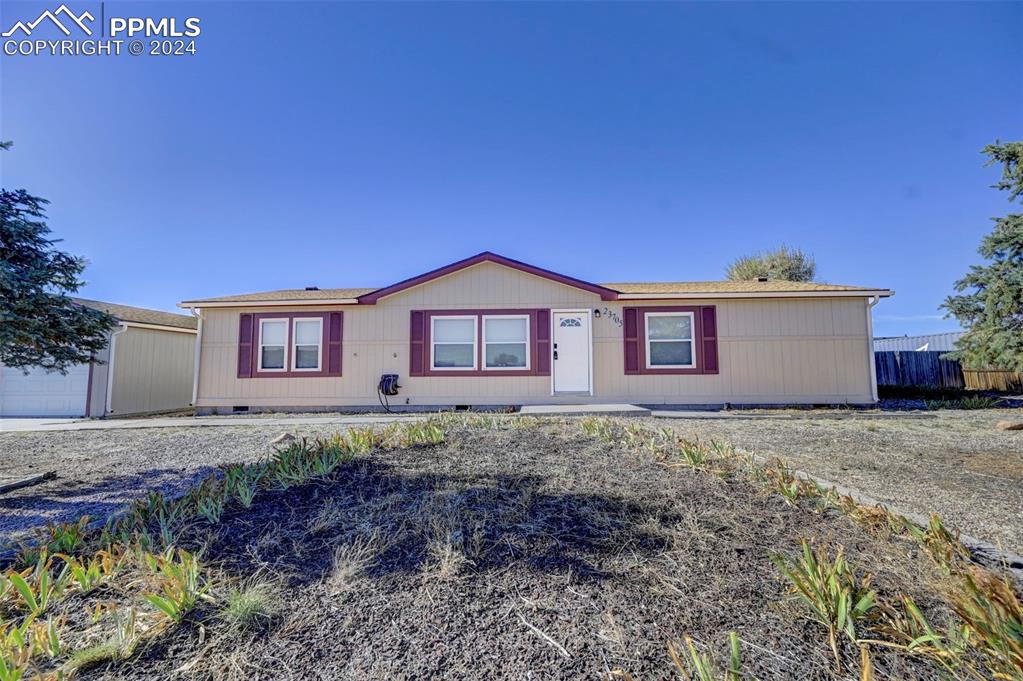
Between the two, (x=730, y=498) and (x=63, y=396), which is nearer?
(x=730, y=498)

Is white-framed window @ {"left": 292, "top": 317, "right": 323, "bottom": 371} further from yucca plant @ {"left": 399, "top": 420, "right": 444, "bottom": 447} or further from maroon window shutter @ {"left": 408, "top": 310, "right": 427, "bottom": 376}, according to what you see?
yucca plant @ {"left": 399, "top": 420, "right": 444, "bottom": 447}

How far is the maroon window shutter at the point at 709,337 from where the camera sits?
10.2 metres

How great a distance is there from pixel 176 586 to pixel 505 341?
8.74 metres

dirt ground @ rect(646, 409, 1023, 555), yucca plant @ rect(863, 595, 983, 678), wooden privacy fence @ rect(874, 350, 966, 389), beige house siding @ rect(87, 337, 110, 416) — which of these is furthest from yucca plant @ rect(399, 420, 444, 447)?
wooden privacy fence @ rect(874, 350, 966, 389)

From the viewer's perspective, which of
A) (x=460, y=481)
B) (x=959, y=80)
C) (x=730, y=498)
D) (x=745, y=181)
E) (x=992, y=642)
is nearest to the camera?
(x=992, y=642)

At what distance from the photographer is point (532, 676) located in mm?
1511

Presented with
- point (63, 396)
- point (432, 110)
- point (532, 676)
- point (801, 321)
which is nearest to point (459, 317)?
point (432, 110)

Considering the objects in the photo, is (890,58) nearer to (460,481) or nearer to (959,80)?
(959,80)

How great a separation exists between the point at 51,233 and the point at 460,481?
16.1 feet

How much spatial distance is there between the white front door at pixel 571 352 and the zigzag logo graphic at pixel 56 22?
9294 mm

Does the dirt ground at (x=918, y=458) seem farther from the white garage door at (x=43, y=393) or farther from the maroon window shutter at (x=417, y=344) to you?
the white garage door at (x=43, y=393)

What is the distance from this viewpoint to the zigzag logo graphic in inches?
250

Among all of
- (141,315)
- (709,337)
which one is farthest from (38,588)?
(141,315)

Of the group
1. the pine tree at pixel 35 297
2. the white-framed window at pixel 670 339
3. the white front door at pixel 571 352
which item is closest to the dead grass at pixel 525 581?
the pine tree at pixel 35 297
